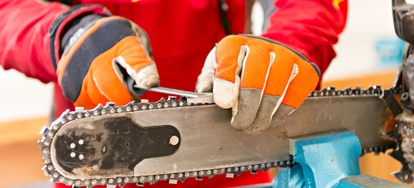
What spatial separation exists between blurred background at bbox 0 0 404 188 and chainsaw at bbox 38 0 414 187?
129cm

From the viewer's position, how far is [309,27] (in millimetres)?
1180

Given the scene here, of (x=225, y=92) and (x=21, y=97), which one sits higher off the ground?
(x=225, y=92)

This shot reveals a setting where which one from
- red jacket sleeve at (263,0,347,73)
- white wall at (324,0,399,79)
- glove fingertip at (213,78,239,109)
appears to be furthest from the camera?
white wall at (324,0,399,79)

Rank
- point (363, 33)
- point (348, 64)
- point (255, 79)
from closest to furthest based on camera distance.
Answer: point (255, 79) < point (348, 64) < point (363, 33)

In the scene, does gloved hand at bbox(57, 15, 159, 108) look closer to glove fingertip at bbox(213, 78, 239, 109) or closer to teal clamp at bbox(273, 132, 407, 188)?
glove fingertip at bbox(213, 78, 239, 109)

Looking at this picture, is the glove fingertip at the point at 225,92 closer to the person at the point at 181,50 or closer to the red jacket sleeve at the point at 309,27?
the person at the point at 181,50

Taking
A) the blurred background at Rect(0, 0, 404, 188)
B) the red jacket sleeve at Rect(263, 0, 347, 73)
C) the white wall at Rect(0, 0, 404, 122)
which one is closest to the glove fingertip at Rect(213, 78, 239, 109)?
the red jacket sleeve at Rect(263, 0, 347, 73)

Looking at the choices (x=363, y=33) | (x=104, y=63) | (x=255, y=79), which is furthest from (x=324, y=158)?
(x=363, y=33)

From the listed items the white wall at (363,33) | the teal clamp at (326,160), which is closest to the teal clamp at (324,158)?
the teal clamp at (326,160)

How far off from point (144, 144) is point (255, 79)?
0.70 feet

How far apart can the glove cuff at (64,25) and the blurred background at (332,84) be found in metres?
1.36

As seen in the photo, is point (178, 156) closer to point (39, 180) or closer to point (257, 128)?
point (257, 128)

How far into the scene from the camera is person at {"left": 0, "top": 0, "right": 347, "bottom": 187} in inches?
35.5

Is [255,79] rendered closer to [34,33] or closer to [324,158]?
[324,158]
